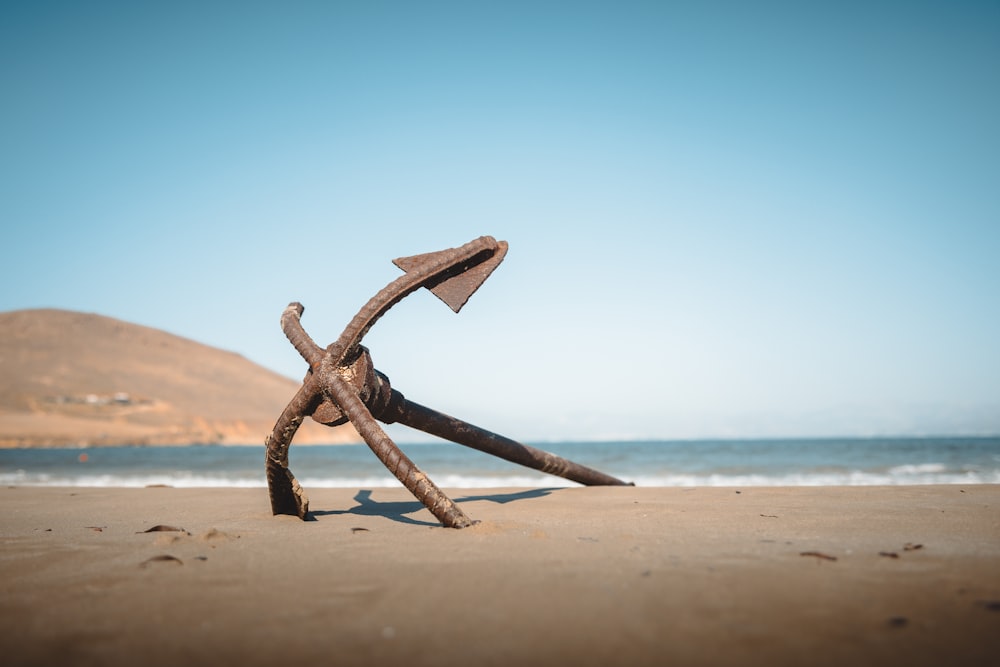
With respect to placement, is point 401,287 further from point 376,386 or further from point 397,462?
point 397,462

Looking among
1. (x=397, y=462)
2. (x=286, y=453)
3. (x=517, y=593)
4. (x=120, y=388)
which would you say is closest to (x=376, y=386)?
(x=397, y=462)

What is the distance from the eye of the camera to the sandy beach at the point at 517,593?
159cm

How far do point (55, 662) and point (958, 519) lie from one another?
4785 mm

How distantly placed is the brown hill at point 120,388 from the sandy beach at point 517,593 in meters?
42.7

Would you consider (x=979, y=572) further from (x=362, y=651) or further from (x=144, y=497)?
(x=144, y=497)

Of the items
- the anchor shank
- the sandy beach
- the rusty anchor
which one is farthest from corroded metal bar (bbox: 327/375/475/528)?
the anchor shank

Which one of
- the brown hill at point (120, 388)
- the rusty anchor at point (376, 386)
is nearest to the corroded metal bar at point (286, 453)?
the rusty anchor at point (376, 386)

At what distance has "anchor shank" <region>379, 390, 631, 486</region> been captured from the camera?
13.6 feet

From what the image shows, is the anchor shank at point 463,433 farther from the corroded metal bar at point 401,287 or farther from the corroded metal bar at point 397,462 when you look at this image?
the corroded metal bar at point 401,287

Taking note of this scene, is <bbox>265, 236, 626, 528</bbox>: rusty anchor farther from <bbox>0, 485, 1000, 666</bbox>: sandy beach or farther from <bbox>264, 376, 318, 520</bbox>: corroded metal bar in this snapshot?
<bbox>0, 485, 1000, 666</bbox>: sandy beach

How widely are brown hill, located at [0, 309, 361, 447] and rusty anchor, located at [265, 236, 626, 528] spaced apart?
137ft

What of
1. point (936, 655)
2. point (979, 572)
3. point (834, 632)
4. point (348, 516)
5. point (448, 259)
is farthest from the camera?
point (348, 516)

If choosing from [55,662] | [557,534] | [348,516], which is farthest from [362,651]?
[348,516]

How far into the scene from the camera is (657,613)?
6.05 ft
